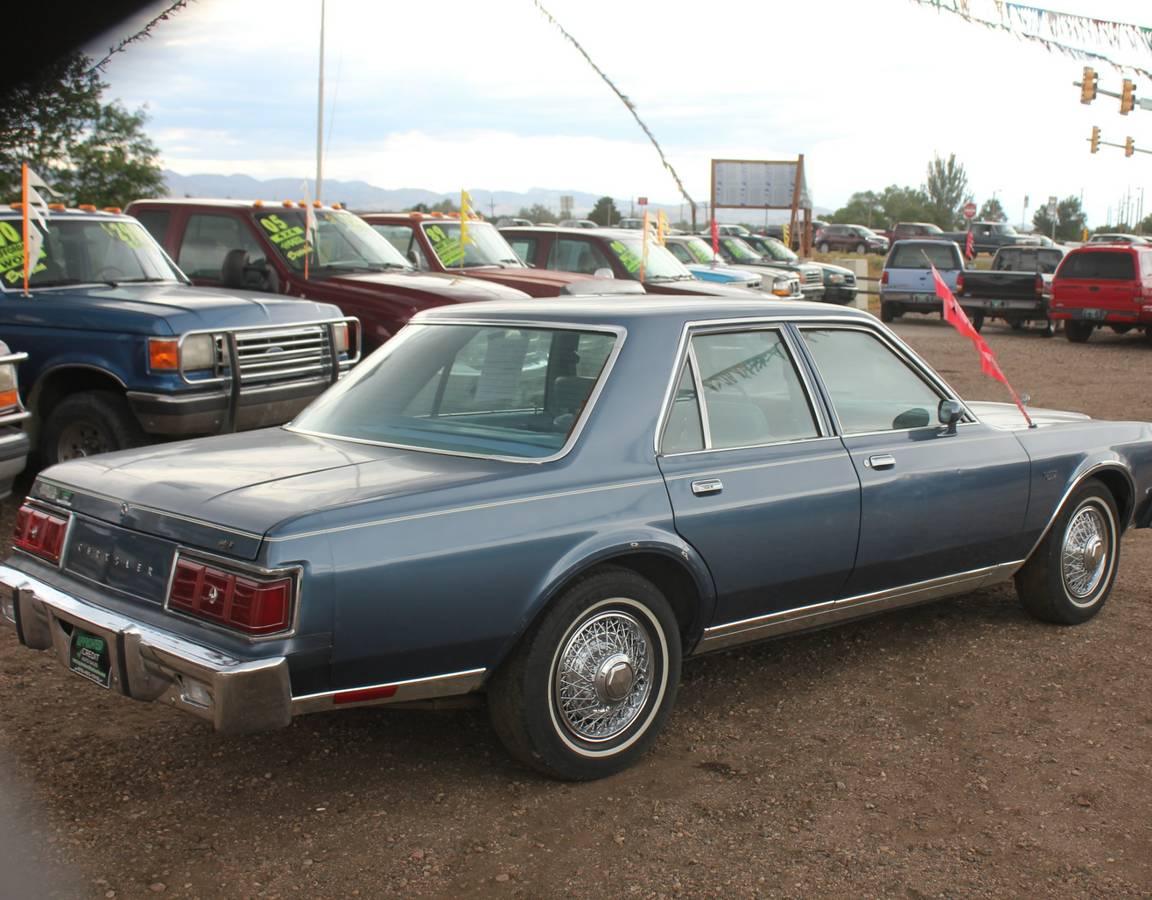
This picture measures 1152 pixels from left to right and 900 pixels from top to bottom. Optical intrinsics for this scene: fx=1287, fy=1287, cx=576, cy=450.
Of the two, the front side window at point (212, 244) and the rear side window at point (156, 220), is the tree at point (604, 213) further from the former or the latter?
the rear side window at point (156, 220)

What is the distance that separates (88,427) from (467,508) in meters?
4.97

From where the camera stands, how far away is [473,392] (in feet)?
14.9

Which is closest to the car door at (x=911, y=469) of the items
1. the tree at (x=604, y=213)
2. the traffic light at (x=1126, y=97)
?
the traffic light at (x=1126, y=97)

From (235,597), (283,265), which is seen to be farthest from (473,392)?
(283,265)

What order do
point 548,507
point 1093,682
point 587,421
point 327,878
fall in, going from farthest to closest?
point 1093,682
point 587,421
point 548,507
point 327,878

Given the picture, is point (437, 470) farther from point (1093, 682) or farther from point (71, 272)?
point (71, 272)

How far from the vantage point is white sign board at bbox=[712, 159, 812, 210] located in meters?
35.0

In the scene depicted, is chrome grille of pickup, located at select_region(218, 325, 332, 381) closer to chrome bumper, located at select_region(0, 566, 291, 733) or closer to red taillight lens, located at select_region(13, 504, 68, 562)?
red taillight lens, located at select_region(13, 504, 68, 562)

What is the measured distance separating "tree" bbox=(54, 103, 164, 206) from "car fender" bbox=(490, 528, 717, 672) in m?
14.6

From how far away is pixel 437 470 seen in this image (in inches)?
156

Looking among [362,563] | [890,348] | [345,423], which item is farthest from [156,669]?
[890,348]

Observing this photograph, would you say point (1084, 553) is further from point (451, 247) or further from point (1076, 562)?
point (451, 247)

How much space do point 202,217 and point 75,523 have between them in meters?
7.73

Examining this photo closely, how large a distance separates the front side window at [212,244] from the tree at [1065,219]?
88086 millimetres
